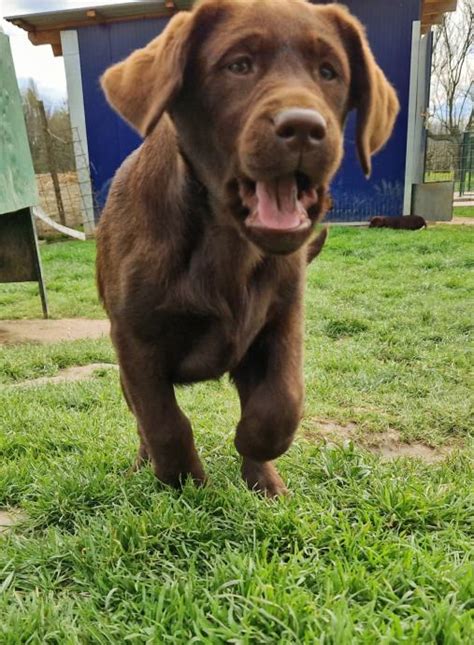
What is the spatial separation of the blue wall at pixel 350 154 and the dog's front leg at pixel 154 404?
1174 centimetres

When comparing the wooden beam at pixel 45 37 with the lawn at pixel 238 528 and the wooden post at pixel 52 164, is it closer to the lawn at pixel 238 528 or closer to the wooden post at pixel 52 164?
the wooden post at pixel 52 164

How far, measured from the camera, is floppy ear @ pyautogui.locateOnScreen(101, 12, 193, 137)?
195 centimetres

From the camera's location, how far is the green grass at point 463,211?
55.5 ft

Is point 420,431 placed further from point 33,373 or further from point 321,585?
point 33,373

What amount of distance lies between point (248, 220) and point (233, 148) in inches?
8.3

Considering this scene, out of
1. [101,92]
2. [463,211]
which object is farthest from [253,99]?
[463,211]

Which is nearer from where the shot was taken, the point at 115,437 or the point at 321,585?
the point at 321,585

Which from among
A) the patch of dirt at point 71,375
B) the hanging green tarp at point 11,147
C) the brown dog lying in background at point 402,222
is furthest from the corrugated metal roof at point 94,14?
the patch of dirt at point 71,375

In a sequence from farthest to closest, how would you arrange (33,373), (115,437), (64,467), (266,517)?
(33,373), (115,437), (64,467), (266,517)

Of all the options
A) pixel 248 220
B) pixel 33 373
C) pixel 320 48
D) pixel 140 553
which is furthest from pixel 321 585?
pixel 33 373

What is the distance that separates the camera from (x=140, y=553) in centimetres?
209

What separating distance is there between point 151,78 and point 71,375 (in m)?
3.15

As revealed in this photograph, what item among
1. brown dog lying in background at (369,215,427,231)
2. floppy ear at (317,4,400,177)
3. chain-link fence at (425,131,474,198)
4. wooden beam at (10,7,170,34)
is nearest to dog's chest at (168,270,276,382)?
floppy ear at (317,4,400,177)

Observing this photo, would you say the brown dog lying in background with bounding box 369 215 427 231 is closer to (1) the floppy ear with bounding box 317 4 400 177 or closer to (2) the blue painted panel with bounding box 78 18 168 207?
(2) the blue painted panel with bounding box 78 18 168 207
